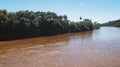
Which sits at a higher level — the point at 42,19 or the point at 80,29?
the point at 42,19

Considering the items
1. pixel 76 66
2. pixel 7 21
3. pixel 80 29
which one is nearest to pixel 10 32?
pixel 7 21

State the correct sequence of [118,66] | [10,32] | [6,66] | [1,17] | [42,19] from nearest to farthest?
[118,66] → [6,66] → [1,17] → [10,32] → [42,19]

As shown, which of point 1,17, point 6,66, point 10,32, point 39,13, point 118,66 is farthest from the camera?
point 39,13

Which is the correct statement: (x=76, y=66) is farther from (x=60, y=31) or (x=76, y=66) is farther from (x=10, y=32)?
(x=60, y=31)

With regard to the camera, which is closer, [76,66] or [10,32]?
[76,66]

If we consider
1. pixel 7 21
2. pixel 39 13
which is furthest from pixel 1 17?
pixel 39 13

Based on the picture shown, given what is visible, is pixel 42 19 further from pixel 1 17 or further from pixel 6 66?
pixel 6 66
